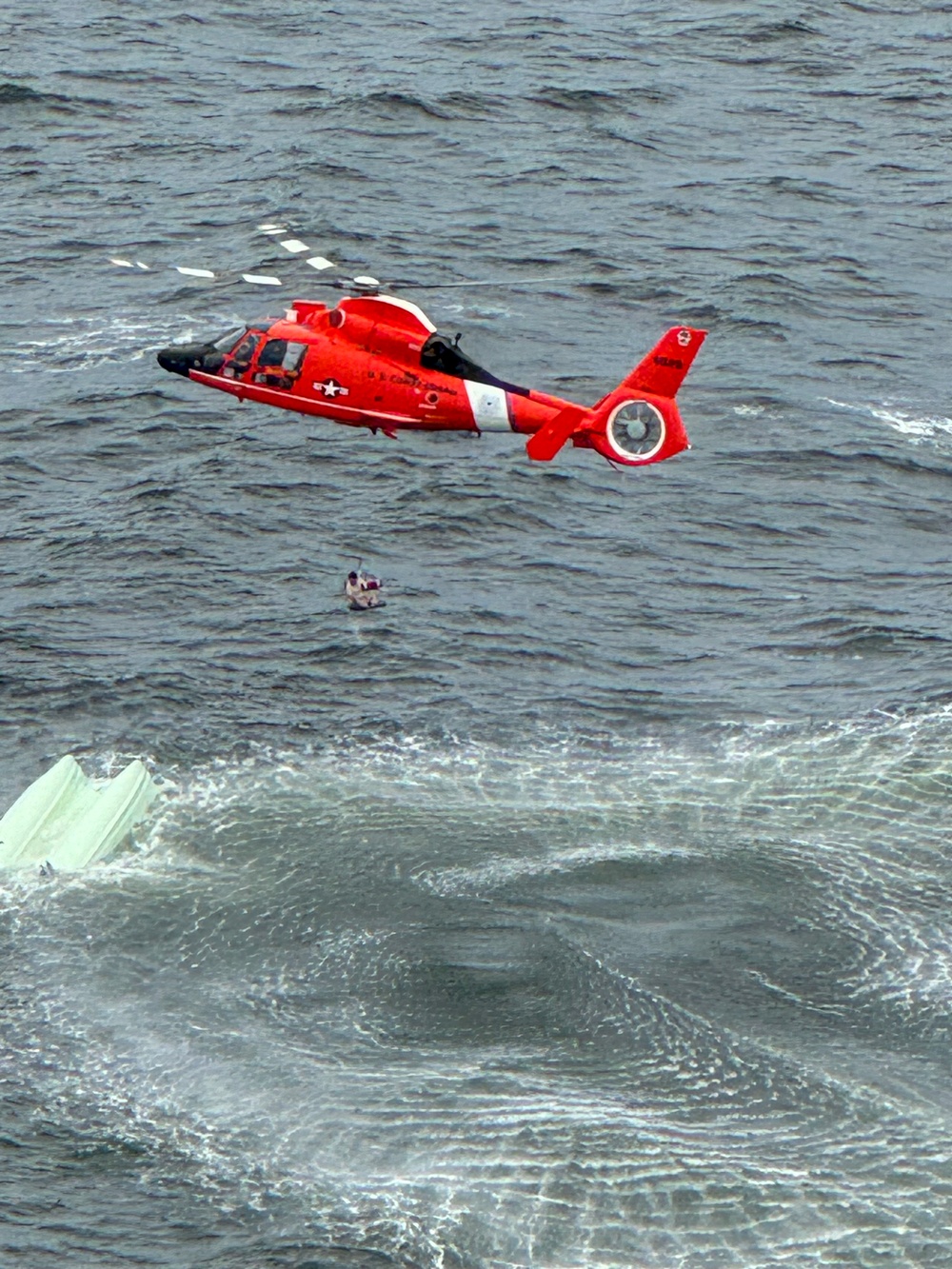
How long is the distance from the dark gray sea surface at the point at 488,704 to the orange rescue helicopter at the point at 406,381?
26.8 ft

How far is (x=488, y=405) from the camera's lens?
63156 mm

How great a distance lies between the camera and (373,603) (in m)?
67.8

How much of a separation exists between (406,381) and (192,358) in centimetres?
728

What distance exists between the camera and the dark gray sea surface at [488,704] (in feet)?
159


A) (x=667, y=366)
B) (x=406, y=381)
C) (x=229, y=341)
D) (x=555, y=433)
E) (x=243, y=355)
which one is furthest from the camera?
(x=229, y=341)

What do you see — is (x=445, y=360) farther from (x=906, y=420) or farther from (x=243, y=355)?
(x=906, y=420)

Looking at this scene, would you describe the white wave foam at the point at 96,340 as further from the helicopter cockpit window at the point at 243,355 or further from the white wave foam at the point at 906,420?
the white wave foam at the point at 906,420

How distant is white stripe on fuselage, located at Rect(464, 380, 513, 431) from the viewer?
63.0m

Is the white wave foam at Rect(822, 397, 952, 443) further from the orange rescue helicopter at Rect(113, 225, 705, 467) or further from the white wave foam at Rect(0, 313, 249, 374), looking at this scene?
the white wave foam at Rect(0, 313, 249, 374)

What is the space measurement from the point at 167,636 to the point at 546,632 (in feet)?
41.2

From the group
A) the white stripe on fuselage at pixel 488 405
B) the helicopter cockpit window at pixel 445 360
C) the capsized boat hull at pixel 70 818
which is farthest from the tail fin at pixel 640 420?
the capsized boat hull at pixel 70 818

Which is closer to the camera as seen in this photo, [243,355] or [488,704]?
[488,704]

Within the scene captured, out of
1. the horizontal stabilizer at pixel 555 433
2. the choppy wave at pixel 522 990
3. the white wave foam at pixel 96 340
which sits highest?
the horizontal stabilizer at pixel 555 433

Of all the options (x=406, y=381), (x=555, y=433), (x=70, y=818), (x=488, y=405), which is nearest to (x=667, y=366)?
(x=555, y=433)
